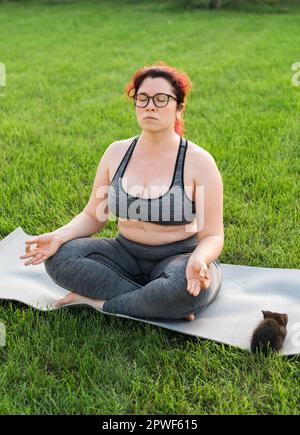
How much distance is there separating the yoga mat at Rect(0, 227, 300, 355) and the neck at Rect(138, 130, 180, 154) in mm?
810

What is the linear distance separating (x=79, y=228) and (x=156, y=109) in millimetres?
757

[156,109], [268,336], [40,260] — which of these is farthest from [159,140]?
[268,336]

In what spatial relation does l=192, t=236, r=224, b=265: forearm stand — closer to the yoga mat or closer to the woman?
the woman

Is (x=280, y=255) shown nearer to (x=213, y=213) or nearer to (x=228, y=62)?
(x=213, y=213)

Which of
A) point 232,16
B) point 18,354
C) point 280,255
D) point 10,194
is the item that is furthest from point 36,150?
point 232,16

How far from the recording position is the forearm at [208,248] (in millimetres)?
2855

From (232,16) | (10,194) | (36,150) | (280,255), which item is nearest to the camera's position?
(280,255)

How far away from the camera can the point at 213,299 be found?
3.19 metres

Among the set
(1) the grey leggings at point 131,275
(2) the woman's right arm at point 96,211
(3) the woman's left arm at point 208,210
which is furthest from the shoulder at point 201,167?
(2) the woman's right arm at point 96,211

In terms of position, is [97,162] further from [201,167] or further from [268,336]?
[268,336]

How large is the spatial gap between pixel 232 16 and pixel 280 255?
1108 cm

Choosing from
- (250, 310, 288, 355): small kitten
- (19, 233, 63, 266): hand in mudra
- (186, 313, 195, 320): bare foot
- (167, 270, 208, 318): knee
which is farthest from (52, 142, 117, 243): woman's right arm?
(250, 310, 288, 355): small kitten

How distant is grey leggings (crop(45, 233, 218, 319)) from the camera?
113 inches

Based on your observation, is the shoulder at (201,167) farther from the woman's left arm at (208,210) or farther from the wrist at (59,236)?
the wrist at (59,236)
